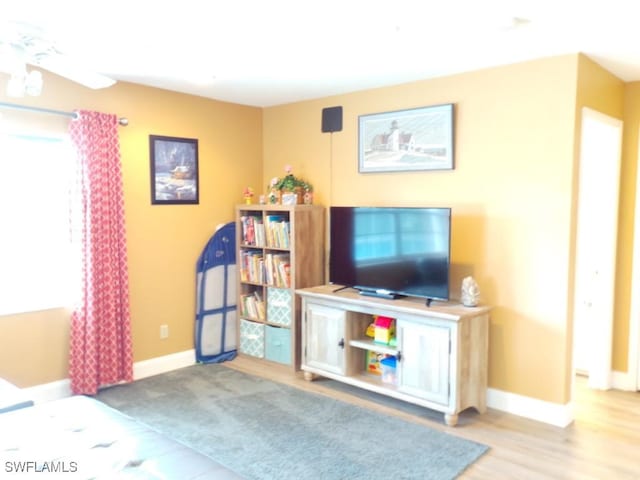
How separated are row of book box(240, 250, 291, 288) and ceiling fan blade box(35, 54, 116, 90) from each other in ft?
7.52

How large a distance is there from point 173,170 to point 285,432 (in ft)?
7.83

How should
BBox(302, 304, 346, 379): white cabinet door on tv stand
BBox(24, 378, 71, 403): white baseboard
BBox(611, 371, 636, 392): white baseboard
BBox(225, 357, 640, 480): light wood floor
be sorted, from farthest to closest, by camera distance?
BBox(611, 371, 636, 392): white baseboard → BBox(302, 304, 346, 379): white cabinet door on tv stand → BBox(24, 378, 71, 403): white baseboard → BBox(225, 357, 640, 480): light wood floor

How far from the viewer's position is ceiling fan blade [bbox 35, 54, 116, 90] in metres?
2.28

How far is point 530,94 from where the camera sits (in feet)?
11.1

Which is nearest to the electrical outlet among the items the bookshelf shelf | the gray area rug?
the gray area rug

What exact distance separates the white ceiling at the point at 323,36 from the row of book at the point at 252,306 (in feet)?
6.32

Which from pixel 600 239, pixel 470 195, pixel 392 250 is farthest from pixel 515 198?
pixel 600 239

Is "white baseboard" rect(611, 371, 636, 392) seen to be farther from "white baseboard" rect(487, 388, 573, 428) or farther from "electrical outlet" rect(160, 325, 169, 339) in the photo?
"electrical outlet" rect(160, 325, 169, 339)

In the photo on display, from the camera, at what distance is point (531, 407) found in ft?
11.3

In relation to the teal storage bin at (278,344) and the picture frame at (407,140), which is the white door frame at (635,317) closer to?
the picture frame at (407,140)

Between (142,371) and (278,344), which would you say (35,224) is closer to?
(142,371)

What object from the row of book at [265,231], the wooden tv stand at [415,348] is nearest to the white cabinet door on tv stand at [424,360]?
the wooden tv stand at [415,348]

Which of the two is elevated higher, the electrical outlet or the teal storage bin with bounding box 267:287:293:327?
the teal storage bin with bounding box 267:287:293:327

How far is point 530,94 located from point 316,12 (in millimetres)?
1669
